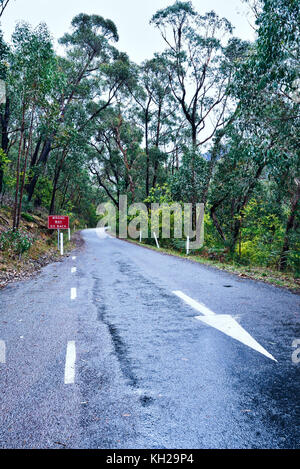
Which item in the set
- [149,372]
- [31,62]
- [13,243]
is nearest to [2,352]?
[149,372]

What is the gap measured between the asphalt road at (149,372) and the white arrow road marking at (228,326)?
0.02 meters

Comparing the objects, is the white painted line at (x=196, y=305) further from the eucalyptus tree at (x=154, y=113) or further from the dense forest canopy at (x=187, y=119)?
the eucalyptus tree at (x=154, y=113)

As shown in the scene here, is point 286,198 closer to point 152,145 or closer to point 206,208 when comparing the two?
point 206,208

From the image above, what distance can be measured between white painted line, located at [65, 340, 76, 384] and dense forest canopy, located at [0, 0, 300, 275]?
645cm

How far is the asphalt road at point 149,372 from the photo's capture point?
2.47m

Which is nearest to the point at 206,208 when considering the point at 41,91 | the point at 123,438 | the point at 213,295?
the point at 41,91

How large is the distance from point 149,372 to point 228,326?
191cm

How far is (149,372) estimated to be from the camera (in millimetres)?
3492

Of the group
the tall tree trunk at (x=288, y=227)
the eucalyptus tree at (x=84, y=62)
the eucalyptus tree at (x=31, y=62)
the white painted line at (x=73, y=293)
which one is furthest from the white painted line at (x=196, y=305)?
the eucalyptus tree at (x=84, y=62)

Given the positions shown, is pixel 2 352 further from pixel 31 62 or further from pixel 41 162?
pixel 41 162

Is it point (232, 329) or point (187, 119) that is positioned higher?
point (187, 119)

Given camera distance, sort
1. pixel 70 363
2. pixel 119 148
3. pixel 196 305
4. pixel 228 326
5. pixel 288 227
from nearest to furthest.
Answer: pixel 70 363
pixel 228 326
pixel 196 305
pixel 288 227
pixel 119 148

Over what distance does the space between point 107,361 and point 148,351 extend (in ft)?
1.88

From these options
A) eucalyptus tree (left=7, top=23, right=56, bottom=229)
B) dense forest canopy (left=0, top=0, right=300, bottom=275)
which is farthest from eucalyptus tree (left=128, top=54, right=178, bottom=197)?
eucalyptus tree (left=7, top=23, right=56, bottom=229)
